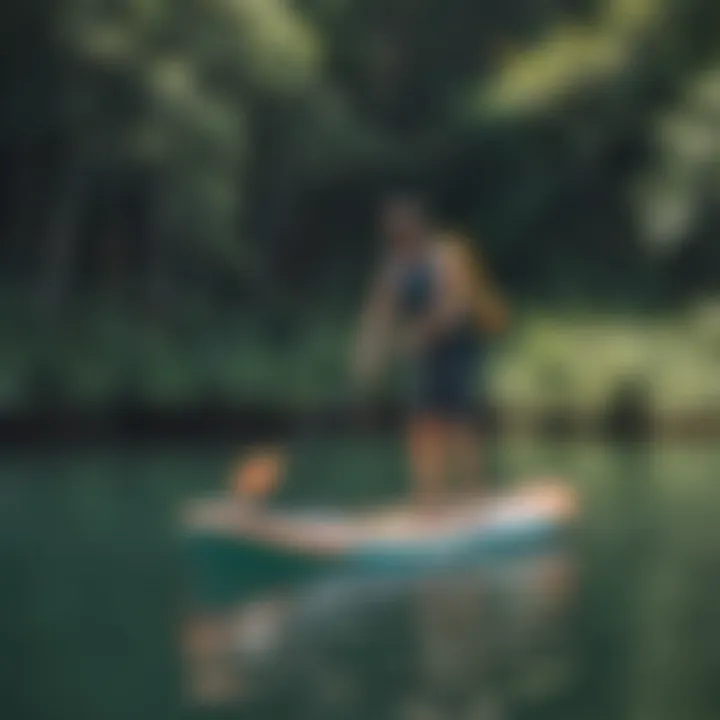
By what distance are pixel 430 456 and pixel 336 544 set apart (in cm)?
36

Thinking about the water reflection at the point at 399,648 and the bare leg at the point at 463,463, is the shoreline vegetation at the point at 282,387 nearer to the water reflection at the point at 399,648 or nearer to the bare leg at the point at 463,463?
the bare leg at the point at 463,463

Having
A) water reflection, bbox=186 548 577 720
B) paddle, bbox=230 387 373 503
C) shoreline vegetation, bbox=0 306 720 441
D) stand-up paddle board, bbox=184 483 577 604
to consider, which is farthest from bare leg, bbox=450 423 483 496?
shoreline vegetation, bbox=0 306 720 441

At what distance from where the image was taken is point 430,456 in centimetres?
457

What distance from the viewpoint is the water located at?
10.1ft

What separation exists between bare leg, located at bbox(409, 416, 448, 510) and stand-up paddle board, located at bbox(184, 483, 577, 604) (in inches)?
3.3

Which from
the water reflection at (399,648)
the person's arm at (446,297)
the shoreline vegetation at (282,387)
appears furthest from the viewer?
the shoreline vegetation at (282,387)

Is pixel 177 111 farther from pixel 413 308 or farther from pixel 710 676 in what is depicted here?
pixel 710 676

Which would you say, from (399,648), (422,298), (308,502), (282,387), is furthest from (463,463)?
(282,387)

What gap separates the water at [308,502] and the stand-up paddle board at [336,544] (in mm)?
131

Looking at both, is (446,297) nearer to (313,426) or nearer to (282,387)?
(313,426)

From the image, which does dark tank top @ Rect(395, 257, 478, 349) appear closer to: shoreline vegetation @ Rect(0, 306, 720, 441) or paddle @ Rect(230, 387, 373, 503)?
paddle @ Rect(230, 387, 373, 503)

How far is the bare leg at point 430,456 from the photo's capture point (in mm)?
4590

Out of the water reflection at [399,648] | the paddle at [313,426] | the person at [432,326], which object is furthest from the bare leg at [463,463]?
the paddle at [313,426]

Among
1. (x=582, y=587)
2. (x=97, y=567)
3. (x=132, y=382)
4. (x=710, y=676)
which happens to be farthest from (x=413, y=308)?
(x=132, y=382)
